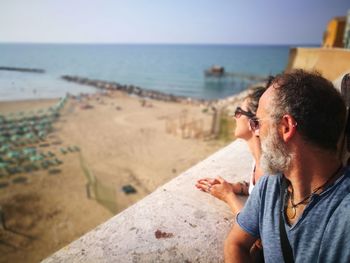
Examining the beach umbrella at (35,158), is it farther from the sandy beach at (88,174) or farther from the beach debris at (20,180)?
the beach debris at (20,180)

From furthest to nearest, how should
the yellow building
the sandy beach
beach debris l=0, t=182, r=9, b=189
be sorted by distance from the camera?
the yellow building → beach debris l=0, t=182, r=9, b=189 → the sandy beach

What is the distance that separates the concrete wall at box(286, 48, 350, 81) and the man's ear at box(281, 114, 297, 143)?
629 centimetres

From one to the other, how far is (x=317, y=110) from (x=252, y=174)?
112 cm

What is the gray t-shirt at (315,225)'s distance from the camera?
1.04m

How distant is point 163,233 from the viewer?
1.88 meters

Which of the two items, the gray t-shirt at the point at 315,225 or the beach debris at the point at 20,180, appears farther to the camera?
the beach debris at the point at 20,180

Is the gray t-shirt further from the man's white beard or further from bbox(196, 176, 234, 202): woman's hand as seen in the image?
bbox(196, 176, 234, 202): woman's hand

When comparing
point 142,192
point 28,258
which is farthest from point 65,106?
point 28,258

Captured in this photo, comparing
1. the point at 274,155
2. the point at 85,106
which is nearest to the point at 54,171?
the point at 274,155

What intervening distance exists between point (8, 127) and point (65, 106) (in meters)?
10.3

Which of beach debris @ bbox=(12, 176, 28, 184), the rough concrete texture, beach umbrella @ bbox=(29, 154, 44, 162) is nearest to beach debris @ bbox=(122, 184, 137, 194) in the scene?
beach debris @ bbox=(12, 176, 28, 184)

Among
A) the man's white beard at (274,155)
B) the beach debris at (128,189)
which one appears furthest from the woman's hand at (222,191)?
the beach debris at (128,189)

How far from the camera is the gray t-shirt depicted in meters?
1.04

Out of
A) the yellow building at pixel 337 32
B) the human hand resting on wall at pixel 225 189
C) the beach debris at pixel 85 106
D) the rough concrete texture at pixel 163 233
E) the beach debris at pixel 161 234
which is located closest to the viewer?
the rough concrete texture at pixel 163 233
